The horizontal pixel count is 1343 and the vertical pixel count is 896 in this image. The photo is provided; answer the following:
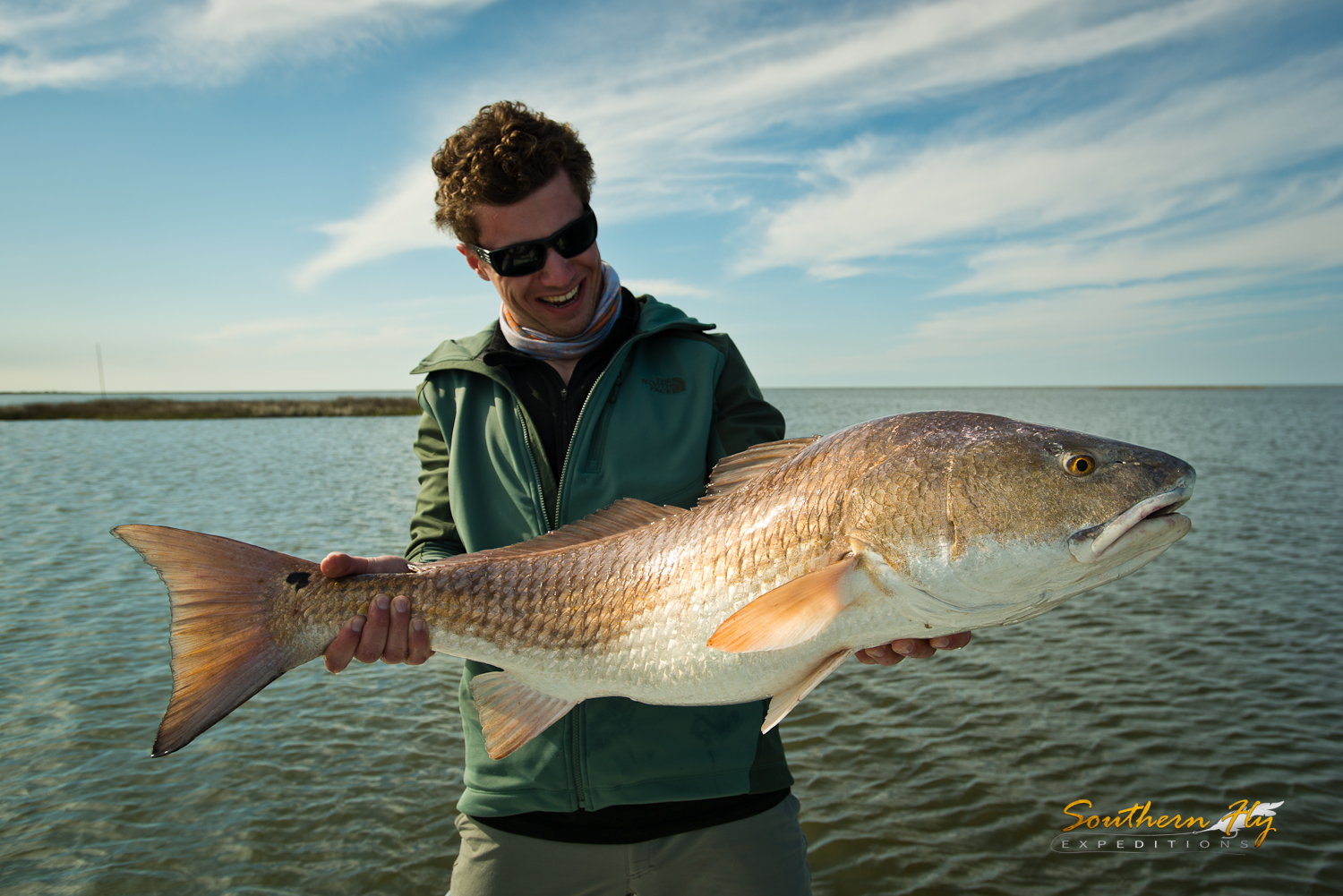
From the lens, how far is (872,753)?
284 inches

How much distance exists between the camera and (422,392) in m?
3.13

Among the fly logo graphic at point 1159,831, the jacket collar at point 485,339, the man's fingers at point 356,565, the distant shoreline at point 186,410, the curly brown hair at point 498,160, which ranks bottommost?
the fly logo graphic at point 1159,831

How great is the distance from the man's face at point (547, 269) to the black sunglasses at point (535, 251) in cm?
2

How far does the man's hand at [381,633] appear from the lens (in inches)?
98.8

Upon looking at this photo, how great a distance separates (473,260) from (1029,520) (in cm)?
241

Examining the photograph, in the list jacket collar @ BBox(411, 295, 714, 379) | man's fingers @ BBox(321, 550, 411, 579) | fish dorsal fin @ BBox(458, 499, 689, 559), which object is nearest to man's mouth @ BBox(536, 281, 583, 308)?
jacket collar @ BBox(411, 295, 714, 379)

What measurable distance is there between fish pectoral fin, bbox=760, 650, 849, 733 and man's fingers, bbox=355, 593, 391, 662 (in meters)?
1.34

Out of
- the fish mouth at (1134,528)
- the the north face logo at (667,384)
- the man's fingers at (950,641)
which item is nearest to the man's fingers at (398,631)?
the the north face logo at (667,384)

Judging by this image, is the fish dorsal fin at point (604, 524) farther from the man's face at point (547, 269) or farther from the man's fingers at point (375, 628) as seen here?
the man's face at point (547, 269)

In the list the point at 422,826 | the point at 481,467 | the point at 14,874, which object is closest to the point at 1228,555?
the point at 422,826

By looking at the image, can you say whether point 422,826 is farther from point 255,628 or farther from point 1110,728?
point 1110,728

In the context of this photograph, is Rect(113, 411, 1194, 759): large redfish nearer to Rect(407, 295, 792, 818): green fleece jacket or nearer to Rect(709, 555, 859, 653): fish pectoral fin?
Rect(709, 555, 859, 653): fish pectoral fin

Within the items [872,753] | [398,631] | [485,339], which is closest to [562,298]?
[485,339]

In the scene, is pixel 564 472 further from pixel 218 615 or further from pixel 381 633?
pixel 218 615
